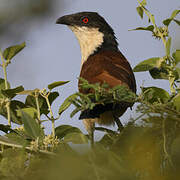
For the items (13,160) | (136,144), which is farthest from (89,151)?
(13,160)

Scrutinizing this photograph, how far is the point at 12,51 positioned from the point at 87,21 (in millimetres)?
2805

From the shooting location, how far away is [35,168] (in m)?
0.45

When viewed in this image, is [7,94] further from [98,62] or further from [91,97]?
[98,62]

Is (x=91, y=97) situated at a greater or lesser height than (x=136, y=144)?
lesser

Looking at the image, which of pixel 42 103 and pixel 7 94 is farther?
pixel 42 103

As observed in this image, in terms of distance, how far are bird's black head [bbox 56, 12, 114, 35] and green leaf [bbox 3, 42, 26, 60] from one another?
2.56m

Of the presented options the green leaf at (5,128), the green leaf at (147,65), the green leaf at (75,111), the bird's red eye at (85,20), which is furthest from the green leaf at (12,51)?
the bird's red eye at (85,20)

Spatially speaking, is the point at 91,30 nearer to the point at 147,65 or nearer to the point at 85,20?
the point at 85,20

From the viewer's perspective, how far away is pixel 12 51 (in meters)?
1.53

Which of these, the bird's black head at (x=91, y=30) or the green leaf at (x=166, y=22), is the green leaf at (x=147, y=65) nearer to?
the green leaf at (x=166, y=22)

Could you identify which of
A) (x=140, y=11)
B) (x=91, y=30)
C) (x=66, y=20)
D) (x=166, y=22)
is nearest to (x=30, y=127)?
(x=166, y=22)

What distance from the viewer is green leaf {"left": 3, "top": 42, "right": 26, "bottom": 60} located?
4.96ft

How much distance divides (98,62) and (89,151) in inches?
88.7

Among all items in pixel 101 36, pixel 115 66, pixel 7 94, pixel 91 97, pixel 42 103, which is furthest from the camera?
pixel 101 36
